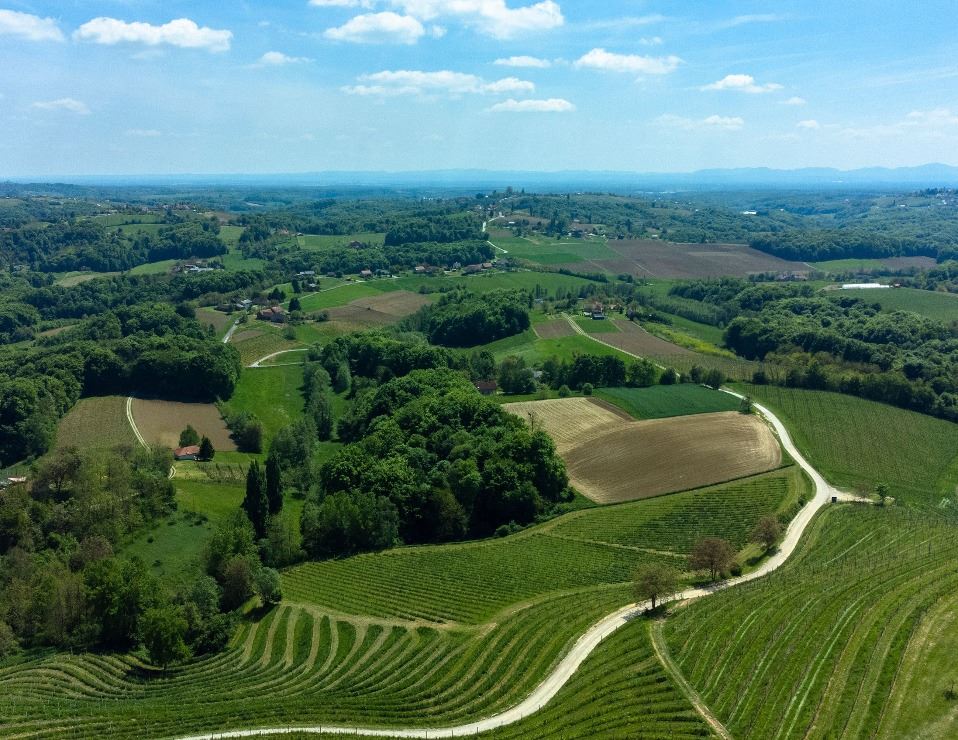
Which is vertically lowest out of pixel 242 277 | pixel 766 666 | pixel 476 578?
pixel 476 578

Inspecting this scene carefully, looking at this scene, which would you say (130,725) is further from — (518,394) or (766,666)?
(518,394)

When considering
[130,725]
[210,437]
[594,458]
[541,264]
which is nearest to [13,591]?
[130,725]

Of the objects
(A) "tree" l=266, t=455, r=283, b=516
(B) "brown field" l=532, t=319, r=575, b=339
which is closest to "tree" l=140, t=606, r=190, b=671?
(A) "tree" l=266, t=455, r=283, b=516

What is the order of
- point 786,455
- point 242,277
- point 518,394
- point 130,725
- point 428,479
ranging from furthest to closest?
point 242,277
point 518,394
point 786,455
point 428,479
point 130,725

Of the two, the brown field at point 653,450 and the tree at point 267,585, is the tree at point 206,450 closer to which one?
the tree at point 267,585

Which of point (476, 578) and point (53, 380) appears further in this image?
point (53, 380)

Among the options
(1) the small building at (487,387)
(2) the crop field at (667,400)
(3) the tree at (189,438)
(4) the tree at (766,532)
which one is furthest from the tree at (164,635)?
(1) the small building at (487,387)

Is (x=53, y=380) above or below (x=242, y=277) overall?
below
